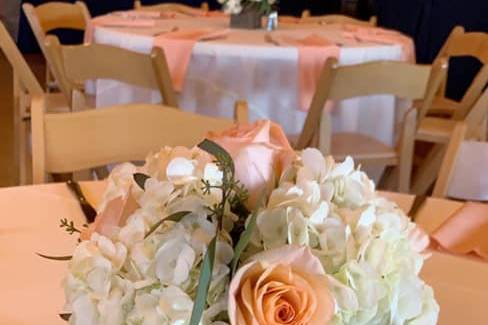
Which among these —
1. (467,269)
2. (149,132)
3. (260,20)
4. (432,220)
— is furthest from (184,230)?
(260,20)

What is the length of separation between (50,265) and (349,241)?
23.1 inches

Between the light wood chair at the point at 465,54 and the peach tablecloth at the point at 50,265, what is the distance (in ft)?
6.28

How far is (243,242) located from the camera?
65 centimetres

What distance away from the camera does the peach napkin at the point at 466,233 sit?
49.8 inches

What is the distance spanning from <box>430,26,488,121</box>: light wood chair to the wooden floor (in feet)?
6.63

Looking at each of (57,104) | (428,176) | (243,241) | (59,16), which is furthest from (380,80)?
(59,16)

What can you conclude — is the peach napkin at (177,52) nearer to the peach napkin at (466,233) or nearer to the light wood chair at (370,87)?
the light wood chair at (370,87)

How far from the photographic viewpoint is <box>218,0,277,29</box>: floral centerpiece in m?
3.51

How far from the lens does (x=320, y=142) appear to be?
2.51 metres

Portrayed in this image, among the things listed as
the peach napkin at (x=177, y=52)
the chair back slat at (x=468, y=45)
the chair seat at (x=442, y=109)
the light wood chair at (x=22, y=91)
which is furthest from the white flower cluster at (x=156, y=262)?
the chair seat at (x=442, y=109)

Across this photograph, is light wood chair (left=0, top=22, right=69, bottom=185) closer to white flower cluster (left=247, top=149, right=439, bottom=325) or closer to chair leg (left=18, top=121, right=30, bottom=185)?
chair leg (left=18, top=121, right=30, bottom=185)

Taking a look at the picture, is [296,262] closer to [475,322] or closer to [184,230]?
[184,230]

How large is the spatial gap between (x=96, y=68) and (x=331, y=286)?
81.4 inches

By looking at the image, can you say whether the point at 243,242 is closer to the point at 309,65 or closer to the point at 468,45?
the point at 309,65
